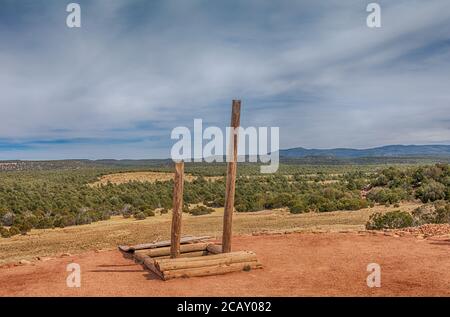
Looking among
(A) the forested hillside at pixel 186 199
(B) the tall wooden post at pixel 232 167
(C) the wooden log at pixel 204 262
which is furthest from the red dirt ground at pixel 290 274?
(A) the forested hillside at pixel 186 199

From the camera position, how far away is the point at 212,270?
9.50 m

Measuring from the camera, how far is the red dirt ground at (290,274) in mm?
8102

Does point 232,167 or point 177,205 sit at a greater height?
point 232,167

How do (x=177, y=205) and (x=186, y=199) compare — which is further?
(x=186, y=199)

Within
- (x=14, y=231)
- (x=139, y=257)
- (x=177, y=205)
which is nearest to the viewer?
(x=177, y=205)

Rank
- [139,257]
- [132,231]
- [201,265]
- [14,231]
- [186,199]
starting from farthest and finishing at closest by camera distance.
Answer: [186,199] < [14,231] < [132,231] < [139,257] < [201,265]

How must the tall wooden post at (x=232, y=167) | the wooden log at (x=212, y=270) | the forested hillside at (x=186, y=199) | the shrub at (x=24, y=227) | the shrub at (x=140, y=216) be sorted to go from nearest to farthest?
the wooden log at (x=212, y=270)
the tall wooden post at (x=232, y=167)
the shrub at (x=24, y=227)
the forested hillside at (x=186, y=199)
the shrub at (x=140, y=216)

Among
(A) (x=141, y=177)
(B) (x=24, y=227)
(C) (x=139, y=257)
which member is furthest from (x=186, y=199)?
(C) (x=139, y=257)

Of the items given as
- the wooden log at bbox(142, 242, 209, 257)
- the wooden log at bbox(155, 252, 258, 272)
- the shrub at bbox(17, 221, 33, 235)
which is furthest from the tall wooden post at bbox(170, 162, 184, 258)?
the shrub at bbox(17, 221, 33, 235)

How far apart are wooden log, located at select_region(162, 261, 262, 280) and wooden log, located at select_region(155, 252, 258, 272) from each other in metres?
0.06

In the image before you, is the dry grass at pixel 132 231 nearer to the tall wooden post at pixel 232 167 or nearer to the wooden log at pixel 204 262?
the tall wooden post at pixel 232 167

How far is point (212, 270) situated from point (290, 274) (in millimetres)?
1595

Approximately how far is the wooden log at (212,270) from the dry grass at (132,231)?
5965 millimetres

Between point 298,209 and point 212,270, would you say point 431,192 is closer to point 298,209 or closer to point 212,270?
point 298,209
